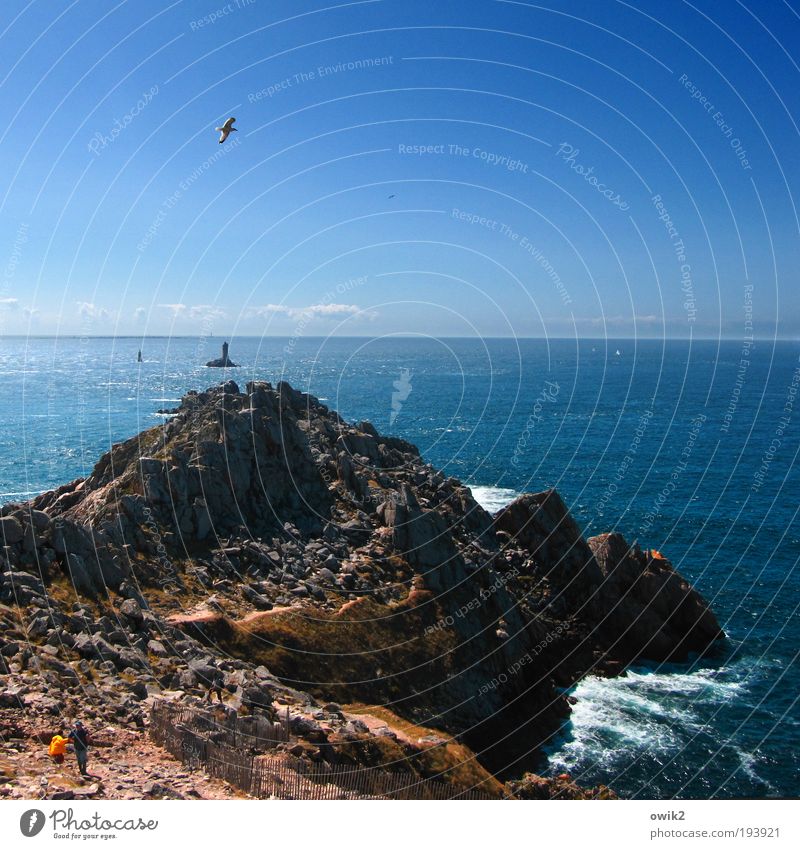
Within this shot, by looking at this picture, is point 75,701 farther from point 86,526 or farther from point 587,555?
point 587,555

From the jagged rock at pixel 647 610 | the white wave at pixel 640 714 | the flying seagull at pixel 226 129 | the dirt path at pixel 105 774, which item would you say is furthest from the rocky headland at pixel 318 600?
the flying seagull at pixel 226 129

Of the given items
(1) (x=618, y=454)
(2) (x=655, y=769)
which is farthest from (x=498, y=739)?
(1) (x=618, y=454)

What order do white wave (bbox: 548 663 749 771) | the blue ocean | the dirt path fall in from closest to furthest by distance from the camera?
the dirt path → white wave (bbox: 548 663 749 771) → the blue ocean

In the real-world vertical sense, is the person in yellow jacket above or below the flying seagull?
below

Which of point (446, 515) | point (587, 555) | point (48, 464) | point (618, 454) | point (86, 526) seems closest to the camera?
point (86, 526)

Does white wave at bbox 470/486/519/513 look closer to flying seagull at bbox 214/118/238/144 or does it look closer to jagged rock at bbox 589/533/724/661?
jagged rock at bbox 589/533/724/661
